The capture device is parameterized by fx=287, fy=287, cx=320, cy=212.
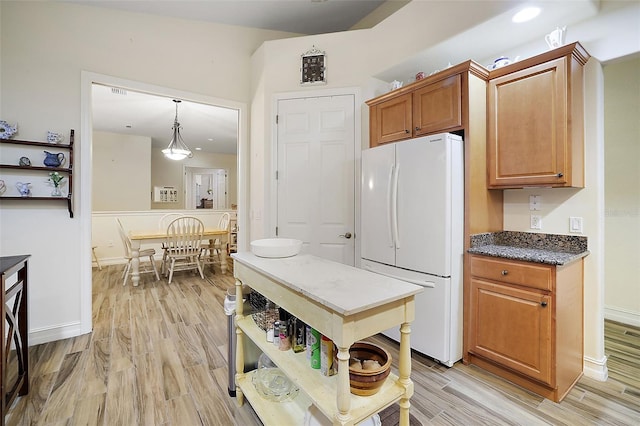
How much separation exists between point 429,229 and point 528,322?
0.83 metres

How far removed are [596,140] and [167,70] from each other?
369cm

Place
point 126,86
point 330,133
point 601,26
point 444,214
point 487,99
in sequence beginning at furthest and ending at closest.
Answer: point 330,133
point 126,86
point 487,99
point 444,214
point 601,26

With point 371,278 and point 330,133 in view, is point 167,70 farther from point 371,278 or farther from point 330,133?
point 371,278

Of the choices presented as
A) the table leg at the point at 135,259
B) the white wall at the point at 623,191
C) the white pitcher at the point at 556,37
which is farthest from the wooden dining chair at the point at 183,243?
the white wall at the point at 623,191

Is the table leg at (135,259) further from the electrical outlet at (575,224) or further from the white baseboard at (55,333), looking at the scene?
the electrical outlet at (575,224)

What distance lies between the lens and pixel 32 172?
7.83 ft

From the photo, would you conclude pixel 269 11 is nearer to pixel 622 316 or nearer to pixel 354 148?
pixel 354 148

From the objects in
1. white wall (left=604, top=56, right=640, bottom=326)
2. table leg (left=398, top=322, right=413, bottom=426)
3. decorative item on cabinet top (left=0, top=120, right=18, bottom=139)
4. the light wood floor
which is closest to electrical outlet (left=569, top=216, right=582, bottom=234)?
the light wood floor

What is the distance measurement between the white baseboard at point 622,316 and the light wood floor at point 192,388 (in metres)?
0.12

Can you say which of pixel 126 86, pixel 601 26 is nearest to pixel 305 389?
pixel 601 26

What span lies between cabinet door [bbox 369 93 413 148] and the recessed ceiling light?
82 centimetres

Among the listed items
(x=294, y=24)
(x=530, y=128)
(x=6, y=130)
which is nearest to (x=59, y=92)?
(x=6, y=130)

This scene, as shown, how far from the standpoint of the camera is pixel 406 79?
9.42 feet

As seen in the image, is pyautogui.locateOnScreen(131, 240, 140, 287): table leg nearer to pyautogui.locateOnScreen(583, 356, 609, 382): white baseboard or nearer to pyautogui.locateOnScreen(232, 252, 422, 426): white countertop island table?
pyautogui.locateOnScreen(232, 252, 422, 426): white countertop island table
